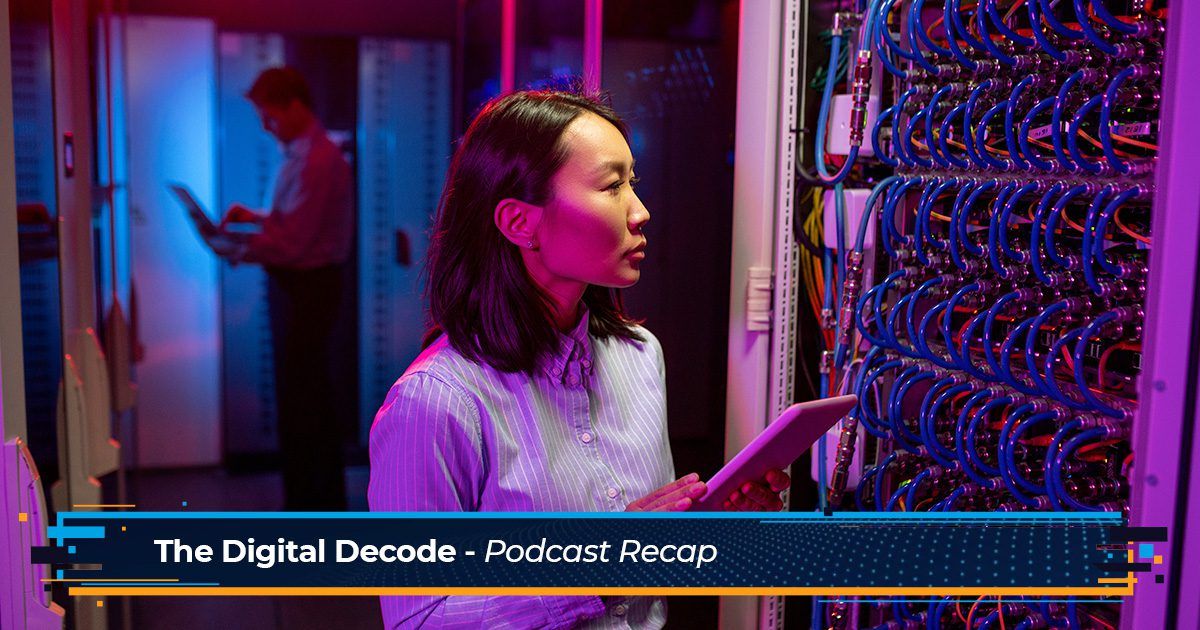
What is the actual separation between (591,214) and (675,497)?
1.42ft

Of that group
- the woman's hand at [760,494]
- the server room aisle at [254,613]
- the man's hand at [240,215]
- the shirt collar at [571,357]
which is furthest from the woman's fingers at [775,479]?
the man's hand at [240,215]

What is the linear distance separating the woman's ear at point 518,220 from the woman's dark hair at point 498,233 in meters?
0.01

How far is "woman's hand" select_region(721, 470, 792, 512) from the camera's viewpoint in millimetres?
1488

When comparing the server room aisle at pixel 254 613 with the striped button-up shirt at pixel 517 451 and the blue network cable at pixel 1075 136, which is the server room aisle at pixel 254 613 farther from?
the blue network cable at pixel 1075 136

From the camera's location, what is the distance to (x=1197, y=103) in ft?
3.90

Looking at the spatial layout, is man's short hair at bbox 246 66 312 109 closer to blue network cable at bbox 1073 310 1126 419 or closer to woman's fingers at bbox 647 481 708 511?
woman's fingers at bbox 647 481 708 511

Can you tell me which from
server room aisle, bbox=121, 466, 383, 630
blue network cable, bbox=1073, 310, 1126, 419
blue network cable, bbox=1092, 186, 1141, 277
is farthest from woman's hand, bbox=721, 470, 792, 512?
server room aisle, bbox=121, 466, 383, 630

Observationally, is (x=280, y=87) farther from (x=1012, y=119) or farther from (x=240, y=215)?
(x=1012, y=119)

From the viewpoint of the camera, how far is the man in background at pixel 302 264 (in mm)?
4191

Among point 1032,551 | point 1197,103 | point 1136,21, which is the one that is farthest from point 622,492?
point 1136,21

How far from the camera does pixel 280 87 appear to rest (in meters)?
4.27

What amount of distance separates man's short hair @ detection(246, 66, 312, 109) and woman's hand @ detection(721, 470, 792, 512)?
333 centimetres

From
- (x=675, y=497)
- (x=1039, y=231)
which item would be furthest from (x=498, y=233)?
(x=1039, y=231)

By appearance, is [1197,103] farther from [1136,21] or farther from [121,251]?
[121,251]
